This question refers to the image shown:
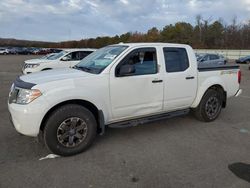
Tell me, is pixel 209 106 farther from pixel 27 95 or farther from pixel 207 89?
pixel 27 95

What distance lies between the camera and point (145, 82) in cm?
425

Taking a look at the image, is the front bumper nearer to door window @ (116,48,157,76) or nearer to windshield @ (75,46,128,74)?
windshield @ (75,46,128,74)

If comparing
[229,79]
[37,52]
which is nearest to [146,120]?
[229,79]

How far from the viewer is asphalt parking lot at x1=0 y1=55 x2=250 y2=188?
9.98 ft

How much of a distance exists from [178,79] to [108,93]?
163 cm

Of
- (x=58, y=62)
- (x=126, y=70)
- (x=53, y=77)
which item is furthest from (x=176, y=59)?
(x=58, y=62)

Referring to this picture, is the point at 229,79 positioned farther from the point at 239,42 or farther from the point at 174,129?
the point at 239,42

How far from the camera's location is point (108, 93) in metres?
3.91

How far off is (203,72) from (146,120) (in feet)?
6.17

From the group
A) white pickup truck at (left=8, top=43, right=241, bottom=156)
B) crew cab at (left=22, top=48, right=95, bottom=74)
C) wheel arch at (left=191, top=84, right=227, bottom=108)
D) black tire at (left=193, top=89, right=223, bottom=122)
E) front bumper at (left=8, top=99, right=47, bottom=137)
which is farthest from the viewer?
crew cab at (left=22, top=48, right=95, bottom=74)

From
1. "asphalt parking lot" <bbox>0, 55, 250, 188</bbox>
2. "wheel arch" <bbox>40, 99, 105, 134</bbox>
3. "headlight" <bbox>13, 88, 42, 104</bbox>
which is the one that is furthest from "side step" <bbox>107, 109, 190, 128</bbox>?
"headlight" <bbox>13, 88, 42, 104</bbox>

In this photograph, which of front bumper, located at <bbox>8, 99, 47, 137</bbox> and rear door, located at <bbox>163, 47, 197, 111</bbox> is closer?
front bumper, located at <bbox>8, 99, 47, 137</bbox>

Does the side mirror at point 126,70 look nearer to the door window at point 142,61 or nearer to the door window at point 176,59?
the door window at point 142,61

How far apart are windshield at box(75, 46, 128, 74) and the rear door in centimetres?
103
